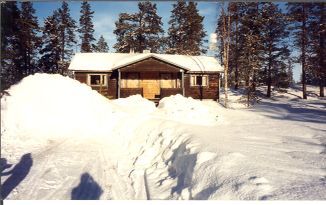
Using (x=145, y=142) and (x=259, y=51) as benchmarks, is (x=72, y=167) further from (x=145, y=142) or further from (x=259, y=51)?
(x=259, y=51)

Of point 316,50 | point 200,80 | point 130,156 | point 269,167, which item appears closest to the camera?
point 269,167

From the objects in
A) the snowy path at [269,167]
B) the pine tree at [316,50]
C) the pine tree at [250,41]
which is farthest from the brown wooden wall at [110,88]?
the snowy path at [269,167]

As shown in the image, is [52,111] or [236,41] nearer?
[52,111]

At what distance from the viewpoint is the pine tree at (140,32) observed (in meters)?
25.5

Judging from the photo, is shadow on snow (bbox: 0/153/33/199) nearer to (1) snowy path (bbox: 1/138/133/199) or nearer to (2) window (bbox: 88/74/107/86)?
(1) snowy path (bbox: 1/138/133/199)

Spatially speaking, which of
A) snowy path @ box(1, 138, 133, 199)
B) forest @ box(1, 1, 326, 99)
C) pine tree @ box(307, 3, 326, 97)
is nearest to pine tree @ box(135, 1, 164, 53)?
forest @ box(1, 1, 326, 99)

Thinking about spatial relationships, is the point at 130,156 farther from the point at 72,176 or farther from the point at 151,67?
the point at 151,67

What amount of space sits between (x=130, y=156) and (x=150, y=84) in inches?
602

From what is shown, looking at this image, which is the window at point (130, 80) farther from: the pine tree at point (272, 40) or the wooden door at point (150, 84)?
the pine tree at point (272, 40)

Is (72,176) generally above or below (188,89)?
below

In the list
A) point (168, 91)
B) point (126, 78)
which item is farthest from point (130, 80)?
point (168, 91)

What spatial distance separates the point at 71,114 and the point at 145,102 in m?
6.73

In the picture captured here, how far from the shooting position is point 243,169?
5234 mm

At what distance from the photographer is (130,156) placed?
28.7 ft
